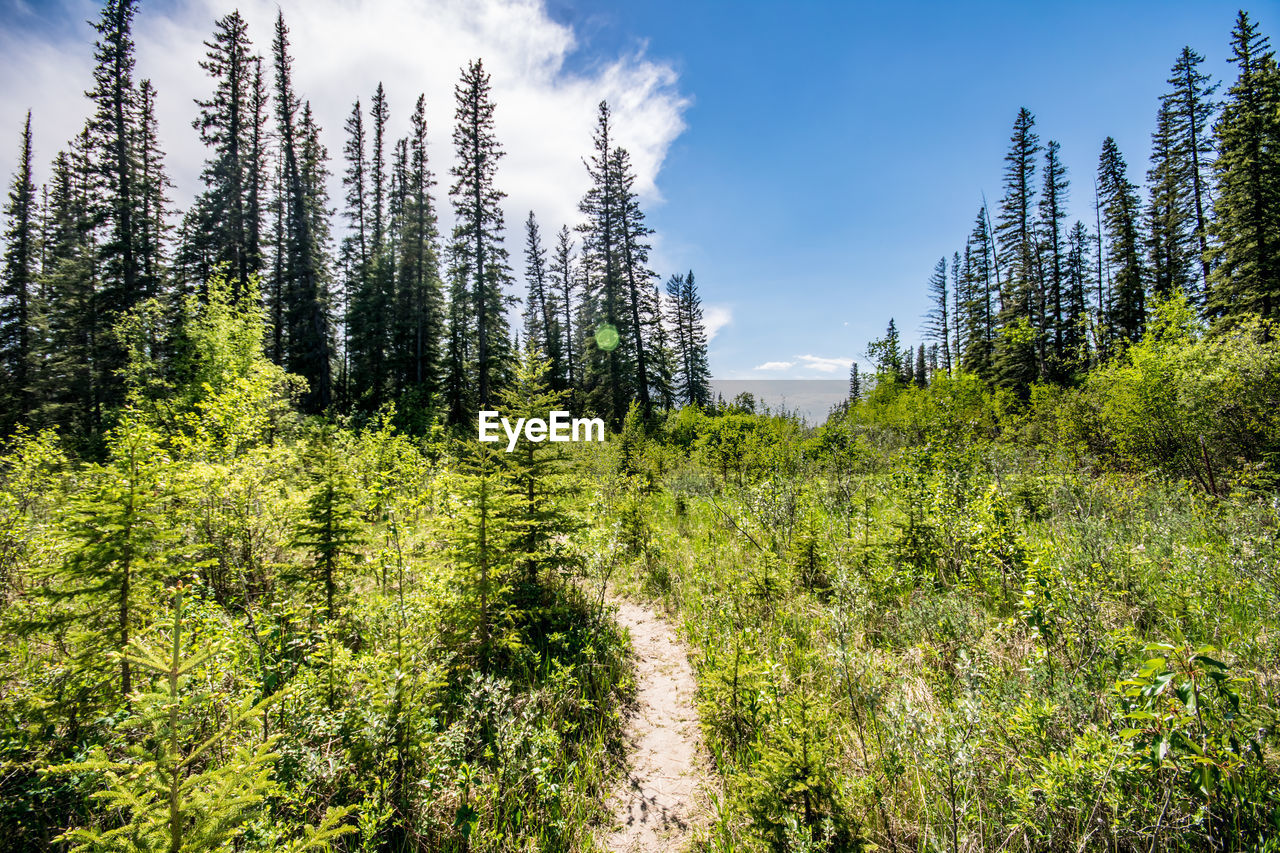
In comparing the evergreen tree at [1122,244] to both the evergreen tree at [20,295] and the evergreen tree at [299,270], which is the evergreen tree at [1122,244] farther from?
the evergreen tree at [20,295]

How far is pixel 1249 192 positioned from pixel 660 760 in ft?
107

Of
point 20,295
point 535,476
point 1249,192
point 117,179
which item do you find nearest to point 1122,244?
point 1249,192

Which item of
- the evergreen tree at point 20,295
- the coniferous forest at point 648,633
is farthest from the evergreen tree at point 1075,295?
the evergreen tree at point 20,295

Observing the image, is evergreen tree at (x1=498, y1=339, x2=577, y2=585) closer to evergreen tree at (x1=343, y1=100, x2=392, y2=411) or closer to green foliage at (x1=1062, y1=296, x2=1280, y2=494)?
green foliage at (x1=1062, y1=296, x2=1280, y2=494)

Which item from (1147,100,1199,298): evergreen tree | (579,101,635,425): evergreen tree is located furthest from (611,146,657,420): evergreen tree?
(1147,100,1199,298): evergreen tree

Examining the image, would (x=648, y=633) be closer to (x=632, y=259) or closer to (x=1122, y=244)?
(x=632, y=259)

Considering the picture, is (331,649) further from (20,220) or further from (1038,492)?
(20,220)

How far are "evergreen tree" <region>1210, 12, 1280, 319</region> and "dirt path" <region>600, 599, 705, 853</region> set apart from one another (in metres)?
28.1

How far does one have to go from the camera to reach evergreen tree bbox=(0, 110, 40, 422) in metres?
23.7

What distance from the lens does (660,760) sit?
4.04 m

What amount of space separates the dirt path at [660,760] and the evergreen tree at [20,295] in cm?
3754

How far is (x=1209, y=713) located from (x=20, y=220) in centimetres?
5012

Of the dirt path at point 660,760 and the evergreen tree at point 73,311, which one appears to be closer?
the dirt path at point 660,760

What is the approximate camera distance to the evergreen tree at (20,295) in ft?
77.7
